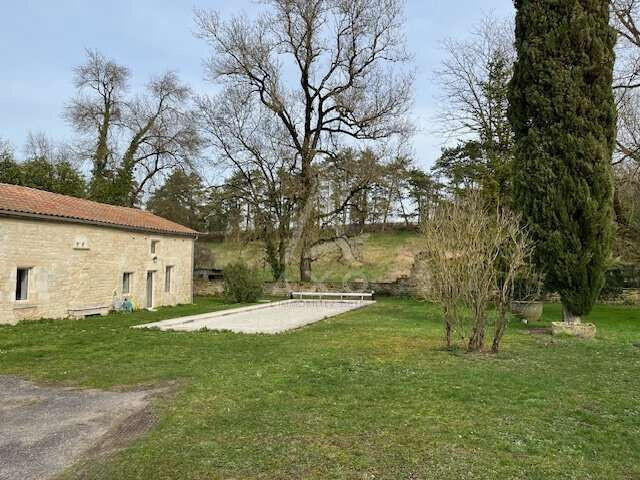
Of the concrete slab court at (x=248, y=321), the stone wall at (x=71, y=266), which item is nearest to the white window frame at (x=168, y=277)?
the stone wall at (x=71, y=266)

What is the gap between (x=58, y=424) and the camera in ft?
16.9

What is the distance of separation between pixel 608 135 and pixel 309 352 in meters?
10.3

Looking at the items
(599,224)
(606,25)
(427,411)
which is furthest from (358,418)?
(606,25)

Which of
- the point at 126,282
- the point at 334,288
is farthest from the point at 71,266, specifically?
the point at 334,288

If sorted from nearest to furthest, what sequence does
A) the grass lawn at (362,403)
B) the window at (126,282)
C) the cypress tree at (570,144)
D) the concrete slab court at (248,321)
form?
the grass lawn at (362,403) → the cypress tree at (570,144) → the concrete slab court at (248,321) → the window at (126,282)

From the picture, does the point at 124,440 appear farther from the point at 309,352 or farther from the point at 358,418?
the point at 309,352

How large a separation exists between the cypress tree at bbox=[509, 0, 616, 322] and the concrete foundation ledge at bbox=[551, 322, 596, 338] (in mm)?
986

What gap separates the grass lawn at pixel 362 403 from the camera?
13.1 ft

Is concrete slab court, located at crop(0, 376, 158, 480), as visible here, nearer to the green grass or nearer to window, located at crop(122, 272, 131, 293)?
window, located at crop(122, 272, 131, 293)

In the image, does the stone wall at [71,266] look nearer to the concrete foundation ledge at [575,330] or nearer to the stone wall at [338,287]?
the stone wall at [338,287]

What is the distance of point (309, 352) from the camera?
922 cm

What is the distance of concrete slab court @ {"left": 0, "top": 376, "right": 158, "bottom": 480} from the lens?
13.5 feet

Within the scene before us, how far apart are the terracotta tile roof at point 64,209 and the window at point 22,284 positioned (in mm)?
1699

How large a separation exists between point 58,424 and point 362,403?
3.23m
